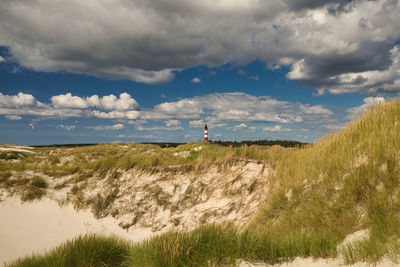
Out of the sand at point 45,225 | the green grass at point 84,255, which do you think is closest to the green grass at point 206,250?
the green grass at point 84,255

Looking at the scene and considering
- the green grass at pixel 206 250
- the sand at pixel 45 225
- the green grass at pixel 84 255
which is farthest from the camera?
the sand at pixel 45 225

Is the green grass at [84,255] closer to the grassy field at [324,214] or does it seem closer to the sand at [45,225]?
the grassy field at [324,214]

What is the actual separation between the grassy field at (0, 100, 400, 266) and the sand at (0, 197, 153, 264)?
5.27m

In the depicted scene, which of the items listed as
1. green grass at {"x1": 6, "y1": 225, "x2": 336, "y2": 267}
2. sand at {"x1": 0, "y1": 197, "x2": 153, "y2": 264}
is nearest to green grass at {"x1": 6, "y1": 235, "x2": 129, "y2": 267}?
green grass at {"x1": 6, "y1": 225, "x2": 336, "y2": 267}

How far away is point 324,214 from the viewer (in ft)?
19.5

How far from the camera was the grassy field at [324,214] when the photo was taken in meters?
4.28

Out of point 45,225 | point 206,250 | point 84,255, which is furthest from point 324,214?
point 45,225

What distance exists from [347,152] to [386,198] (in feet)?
5.85

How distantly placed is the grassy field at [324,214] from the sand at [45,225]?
5267 millimetres

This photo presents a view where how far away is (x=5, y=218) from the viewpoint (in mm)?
10250

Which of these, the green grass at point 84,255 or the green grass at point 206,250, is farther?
the green grass at point 84,255

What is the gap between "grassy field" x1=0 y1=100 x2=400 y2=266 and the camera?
428cm

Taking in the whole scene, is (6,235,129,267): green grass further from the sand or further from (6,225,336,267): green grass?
the sand

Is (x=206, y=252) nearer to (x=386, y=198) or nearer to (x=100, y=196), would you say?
(x=386, y=198)
